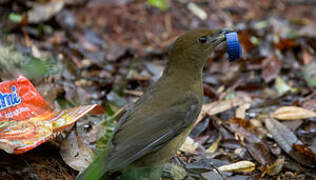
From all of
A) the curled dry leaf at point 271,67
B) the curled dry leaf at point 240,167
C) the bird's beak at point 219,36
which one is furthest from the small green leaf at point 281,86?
the bird's beak at point 219,36

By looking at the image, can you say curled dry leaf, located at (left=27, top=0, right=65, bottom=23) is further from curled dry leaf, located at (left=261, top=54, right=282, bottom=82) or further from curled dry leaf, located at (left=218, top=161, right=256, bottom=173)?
curled dry leaf, located at (left=218, top=161, right=256, bottom=173)

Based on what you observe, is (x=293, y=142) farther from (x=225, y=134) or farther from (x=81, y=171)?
(x=81, y=171)

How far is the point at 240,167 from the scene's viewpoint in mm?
4219

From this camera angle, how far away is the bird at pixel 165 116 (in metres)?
3.48

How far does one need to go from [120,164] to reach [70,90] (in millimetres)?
1965

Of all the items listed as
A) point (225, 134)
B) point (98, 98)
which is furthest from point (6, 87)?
point (225, 134)

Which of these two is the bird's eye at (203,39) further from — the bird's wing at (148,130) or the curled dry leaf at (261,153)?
the curled dry leaf at (261,153)

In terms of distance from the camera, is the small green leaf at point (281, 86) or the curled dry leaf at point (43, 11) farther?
the curled dry leaf at point (43, 11)

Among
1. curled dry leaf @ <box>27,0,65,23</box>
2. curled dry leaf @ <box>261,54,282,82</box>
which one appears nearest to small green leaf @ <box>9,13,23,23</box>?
curled dry leaf @ <box>27,0,65,23</box>

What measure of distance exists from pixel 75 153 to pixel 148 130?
660 mm

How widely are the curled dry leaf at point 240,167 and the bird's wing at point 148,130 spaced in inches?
24.6

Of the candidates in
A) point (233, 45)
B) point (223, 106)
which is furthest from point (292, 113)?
point (233, 45)

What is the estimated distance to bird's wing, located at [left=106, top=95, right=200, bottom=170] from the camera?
11.4 feet

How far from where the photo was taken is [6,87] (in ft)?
12.2
